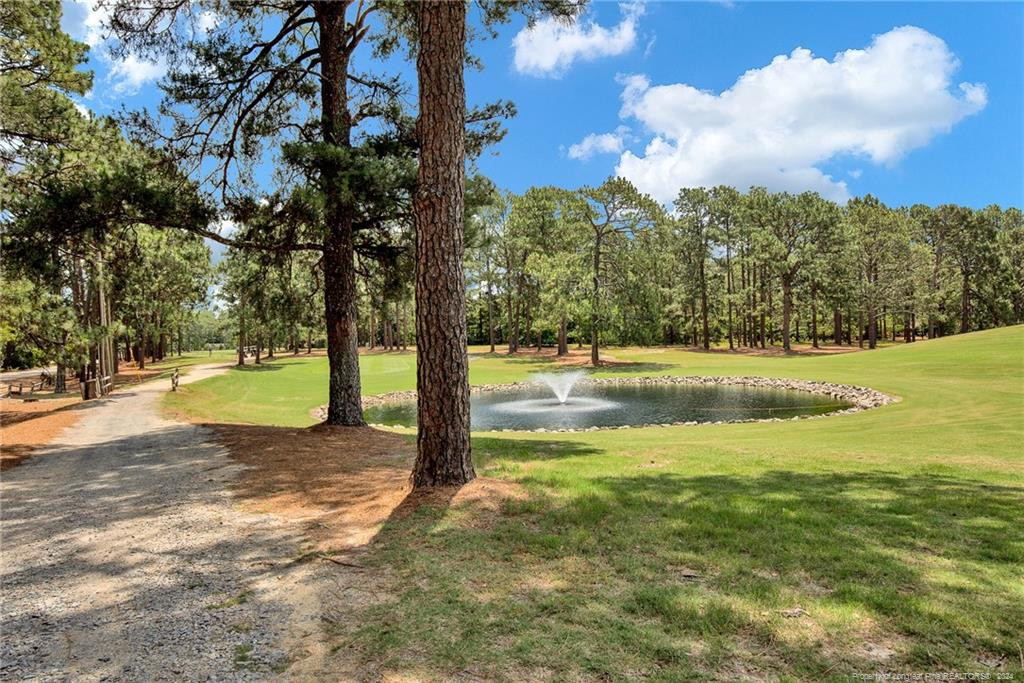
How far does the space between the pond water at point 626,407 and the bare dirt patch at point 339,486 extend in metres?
7.13

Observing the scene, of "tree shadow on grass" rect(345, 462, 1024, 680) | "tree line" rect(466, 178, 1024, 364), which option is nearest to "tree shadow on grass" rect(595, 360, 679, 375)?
"tree line" rect(466, 178, 1024, 364)

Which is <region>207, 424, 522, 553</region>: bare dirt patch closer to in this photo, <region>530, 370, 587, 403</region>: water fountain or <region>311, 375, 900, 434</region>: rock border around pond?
<region>311, 375, 900, 434</region>: rock border around pond

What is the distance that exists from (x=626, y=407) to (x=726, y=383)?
878 cm

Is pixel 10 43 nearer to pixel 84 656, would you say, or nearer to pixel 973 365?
pixel 84 656

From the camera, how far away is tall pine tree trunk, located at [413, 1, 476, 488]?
16.8 feet

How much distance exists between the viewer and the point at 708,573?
3350 millimetres

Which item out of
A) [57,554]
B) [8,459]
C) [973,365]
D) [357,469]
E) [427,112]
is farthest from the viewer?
[973,365]

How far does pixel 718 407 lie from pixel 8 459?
17908 millimetres

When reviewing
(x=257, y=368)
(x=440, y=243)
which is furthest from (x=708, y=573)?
(x=257, y=368)

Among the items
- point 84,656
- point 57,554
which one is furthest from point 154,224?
point 84,656

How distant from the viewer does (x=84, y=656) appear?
2.74 m

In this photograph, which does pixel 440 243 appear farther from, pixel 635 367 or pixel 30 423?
pixel 635 367

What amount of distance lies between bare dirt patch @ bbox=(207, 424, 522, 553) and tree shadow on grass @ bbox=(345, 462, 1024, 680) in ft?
0.68

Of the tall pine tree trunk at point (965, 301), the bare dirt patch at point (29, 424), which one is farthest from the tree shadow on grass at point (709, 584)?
the tall pine tree trunk at point (965, 301)
